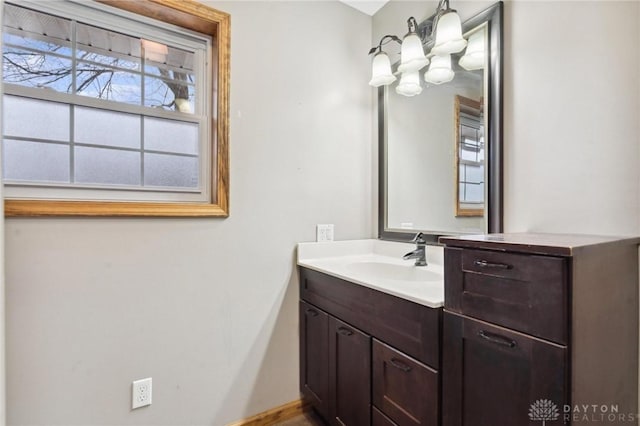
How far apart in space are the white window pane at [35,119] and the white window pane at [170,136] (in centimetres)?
32

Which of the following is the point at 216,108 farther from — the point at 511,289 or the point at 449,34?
the point at 511,289

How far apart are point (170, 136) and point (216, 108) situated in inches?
10.7

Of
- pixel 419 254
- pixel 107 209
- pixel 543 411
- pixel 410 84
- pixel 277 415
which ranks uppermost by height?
pixel 410 84

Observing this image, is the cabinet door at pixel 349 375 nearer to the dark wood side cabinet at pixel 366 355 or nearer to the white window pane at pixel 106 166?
the dark wood side cabinet at pixel 366 355

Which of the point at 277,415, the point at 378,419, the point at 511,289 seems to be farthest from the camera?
the point at 277,415

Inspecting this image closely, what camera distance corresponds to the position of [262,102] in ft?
5.72

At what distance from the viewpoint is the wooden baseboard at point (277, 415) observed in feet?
5.60

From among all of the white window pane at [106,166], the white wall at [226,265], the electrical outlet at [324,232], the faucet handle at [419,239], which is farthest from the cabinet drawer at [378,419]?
the white window pane at [106,166]

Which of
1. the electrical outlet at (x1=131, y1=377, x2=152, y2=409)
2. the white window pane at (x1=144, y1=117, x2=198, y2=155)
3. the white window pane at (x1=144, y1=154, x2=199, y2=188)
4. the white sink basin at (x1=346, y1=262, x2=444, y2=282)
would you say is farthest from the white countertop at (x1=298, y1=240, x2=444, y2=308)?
the electrical outlet at (x1=131, y1=377, x2=152, y2=409)

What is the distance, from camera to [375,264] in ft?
5.96

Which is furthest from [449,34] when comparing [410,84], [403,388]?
[403,388]

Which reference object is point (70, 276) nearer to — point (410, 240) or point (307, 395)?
point (307, 395)

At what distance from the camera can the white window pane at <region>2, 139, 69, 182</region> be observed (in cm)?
130

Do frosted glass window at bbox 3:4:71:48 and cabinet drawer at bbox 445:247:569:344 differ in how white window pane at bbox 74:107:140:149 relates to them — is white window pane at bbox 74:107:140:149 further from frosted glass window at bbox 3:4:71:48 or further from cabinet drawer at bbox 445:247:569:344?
cabinet drawer at bbox 445:247:569:344
